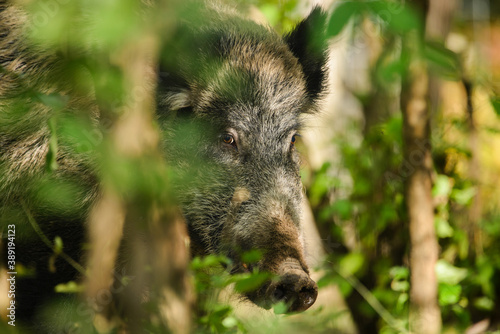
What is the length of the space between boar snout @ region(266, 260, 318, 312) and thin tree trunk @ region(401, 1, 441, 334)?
0.92 m

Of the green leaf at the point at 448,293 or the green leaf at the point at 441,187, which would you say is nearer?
the green leaf at the point at 448,293

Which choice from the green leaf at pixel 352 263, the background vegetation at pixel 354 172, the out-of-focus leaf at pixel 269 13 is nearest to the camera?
the background vegetation at pixel 354 172

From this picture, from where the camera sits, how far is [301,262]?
2.68 m

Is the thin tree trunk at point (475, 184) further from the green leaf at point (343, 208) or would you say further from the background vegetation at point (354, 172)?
the green leaf at point (343, 208)

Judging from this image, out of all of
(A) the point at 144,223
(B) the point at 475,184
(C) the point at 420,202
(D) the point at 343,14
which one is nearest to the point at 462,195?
(B) the point at 475,184

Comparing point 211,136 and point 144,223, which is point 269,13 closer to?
point 211,136

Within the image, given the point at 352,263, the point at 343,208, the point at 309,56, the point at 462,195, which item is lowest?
the point at 352,263

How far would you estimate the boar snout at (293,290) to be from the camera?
250 cm

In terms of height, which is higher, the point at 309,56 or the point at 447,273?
the point at 309,56

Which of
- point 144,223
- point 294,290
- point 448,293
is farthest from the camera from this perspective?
point 448,293

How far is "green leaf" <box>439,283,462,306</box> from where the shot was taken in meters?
3.31

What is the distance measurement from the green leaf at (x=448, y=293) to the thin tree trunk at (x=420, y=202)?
169 mm

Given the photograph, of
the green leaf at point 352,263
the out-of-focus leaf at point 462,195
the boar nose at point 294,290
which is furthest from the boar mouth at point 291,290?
the out-of-focus leaf at point 462,195

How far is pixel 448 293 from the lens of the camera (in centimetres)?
333
